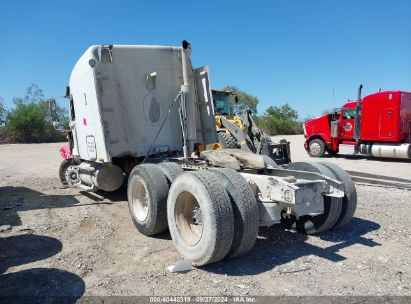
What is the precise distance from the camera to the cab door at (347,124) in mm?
17031

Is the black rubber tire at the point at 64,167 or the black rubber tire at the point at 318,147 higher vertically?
the black rubber tire at the point at 64,167

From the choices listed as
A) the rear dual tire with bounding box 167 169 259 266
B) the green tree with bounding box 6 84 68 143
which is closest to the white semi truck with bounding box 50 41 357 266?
the rear dual tire with bounding box 167 169 259 266

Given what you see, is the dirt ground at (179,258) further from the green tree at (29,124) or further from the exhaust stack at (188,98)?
the green tree at (29,124)

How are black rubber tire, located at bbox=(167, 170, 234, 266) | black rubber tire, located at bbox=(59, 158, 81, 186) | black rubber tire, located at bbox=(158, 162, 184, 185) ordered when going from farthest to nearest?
black rubber tire, located at bbox=(59, 158, 81, 186)
black rubber tire, located at bbox=(158, 162, 184, 185)
black rubber tire, located at bbox=(167, 170, 234, 266)

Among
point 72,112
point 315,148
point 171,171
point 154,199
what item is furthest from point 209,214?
point 315,148

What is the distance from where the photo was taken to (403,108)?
15.5m

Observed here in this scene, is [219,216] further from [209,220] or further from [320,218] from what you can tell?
[320,218]

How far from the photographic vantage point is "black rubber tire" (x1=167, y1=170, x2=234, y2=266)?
161 inches

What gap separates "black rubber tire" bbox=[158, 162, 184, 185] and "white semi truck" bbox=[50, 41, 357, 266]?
0.07 ft

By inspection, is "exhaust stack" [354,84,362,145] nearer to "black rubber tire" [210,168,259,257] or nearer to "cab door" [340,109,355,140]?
"cab door" [340,109,355,140]

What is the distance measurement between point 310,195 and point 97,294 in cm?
259

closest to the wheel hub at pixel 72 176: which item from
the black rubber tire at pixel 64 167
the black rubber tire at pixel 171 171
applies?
the black rubber tire at pixel 64 167

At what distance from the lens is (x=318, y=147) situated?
17922 mm

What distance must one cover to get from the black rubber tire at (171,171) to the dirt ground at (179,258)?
90cm
